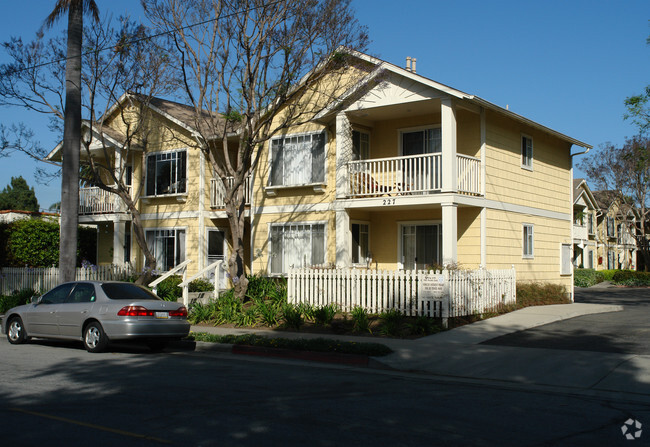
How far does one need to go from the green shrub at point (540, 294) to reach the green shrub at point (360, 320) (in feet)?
20.4

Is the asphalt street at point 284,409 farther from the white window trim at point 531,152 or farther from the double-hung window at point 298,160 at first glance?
the white window trim at point 531,152

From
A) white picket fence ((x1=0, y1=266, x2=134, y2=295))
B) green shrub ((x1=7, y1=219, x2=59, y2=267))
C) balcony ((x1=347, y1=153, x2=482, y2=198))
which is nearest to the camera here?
balcony ((x1=347, y1=153, x2=482, y2=198))

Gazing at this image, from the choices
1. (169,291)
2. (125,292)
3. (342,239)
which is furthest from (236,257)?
(125,292)

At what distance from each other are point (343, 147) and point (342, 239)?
2910 mm

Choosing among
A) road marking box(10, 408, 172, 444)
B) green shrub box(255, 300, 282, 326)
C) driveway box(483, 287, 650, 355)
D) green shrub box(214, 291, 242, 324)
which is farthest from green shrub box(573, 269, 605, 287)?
road marking box(10, 408, 172, 444)

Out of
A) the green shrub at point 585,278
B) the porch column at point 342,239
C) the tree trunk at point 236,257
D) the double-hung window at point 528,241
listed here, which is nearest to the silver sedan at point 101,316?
the tree trunk at point 236,257

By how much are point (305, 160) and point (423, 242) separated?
483 cm

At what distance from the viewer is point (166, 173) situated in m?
26.0

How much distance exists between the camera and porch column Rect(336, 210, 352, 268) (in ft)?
67.4

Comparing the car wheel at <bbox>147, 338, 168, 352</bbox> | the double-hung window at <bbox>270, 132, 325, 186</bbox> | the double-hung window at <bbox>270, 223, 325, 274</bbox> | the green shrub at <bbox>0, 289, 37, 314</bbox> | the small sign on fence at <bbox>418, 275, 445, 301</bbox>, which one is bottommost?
the car wheel at <bbox>147, 338, 168, 352</bbox>

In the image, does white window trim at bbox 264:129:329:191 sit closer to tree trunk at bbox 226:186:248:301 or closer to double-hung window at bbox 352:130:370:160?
double-hung window at bbox 352:130:370:160

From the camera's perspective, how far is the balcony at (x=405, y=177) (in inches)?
744

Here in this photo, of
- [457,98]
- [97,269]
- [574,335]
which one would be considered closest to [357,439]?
[574,335]

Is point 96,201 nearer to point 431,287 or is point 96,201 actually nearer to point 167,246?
point 167,246
